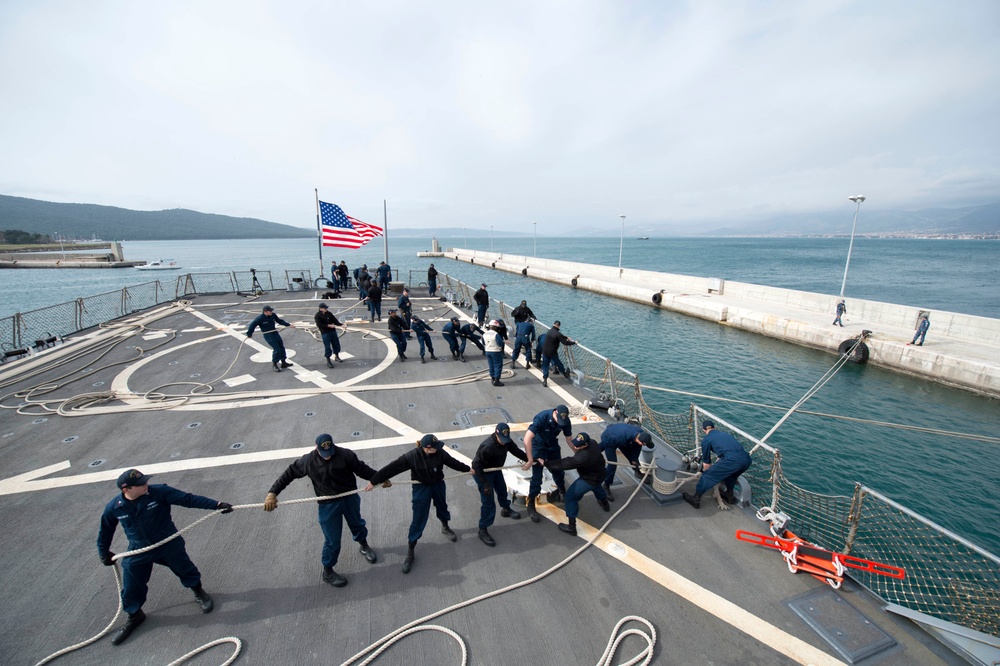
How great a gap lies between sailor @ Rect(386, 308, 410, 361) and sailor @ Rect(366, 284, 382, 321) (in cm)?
414

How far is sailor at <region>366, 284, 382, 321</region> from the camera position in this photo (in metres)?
16.5

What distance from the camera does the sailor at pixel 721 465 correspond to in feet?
19.5

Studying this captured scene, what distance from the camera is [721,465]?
6.00 m

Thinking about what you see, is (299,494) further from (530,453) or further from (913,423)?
(913,423)

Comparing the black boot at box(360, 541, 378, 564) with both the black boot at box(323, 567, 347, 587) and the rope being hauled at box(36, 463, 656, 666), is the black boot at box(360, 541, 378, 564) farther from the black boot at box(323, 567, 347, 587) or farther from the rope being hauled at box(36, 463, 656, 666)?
the rope being hauled at box(36, 463, 656, 666)

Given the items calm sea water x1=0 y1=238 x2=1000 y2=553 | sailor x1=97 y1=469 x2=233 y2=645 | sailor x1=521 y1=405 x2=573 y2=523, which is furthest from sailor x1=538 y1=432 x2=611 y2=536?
calm sea water x1=0 y1=238 x2=1000 y2=553

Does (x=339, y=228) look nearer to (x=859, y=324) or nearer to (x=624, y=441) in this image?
(x=624, y=441)

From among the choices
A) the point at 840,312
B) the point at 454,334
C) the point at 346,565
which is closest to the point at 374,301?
the point at 454,334

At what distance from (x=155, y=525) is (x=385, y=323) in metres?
13.9

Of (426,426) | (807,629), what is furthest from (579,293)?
(807,629)

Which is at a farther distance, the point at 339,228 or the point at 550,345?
the point at 339,228

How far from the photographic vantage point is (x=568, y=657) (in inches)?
160

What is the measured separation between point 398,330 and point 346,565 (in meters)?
8.01

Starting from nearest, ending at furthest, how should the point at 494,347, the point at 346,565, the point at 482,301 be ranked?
the point at 346,565 → the point at 494,347 → the point at 482,301
